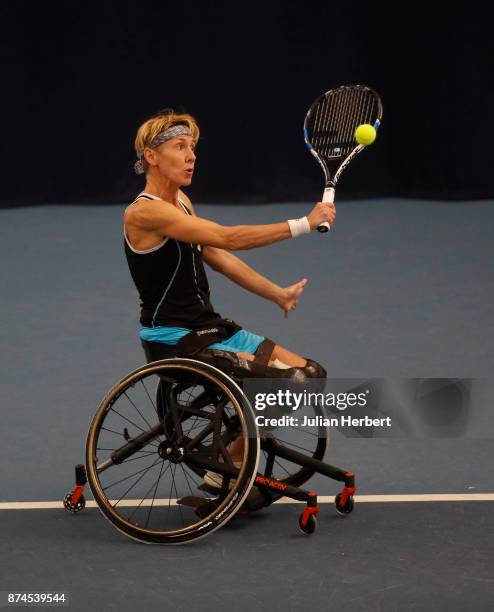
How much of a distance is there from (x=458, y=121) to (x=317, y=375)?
565 cm

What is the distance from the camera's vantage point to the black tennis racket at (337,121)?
4.86 m

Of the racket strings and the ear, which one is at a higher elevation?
the racket strings

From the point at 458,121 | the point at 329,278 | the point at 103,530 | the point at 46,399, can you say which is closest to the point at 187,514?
the point at 103,530

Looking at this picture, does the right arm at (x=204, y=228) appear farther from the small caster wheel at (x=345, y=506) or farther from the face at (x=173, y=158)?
the small caster wheel at (x=345, y=506)

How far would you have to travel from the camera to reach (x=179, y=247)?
431 cm

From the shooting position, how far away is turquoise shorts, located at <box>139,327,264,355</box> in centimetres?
429

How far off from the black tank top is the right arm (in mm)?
70

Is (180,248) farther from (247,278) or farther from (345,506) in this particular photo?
(345,506)

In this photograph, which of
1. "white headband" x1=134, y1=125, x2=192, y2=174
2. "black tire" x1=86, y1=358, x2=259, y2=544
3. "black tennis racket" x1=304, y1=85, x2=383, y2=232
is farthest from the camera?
"black tennis racket" x1=304, y1=85, x2=383, y2=232

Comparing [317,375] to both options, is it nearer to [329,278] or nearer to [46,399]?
[46,399]

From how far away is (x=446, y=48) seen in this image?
947cm

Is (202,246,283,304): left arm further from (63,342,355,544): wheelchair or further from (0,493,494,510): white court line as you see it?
(0,493,494,510): white court line
